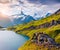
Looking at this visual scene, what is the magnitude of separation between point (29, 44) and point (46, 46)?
2505 cm

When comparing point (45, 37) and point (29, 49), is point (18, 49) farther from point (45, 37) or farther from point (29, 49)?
point (45, 37)

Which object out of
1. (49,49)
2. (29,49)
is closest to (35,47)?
(29,49)

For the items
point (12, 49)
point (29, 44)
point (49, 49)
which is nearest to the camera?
point (49, 49)

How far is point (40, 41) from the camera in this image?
178375 millimetres

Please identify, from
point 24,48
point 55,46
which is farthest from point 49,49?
point 24,48

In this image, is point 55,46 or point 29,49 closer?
point 55,46

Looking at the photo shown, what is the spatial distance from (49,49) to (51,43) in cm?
924

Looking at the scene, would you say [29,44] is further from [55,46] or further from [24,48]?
[55,46]

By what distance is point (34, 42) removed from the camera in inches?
7338

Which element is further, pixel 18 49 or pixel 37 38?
pixel 37 38

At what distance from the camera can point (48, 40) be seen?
17150 cm

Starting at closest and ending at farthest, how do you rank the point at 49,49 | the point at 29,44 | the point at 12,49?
1. the point at 49,49
2. the point at 12,49
3. the point at 29,44

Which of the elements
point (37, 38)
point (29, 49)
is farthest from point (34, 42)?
point (29, 49)

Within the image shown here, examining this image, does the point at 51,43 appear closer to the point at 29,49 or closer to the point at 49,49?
the point at 49,49
